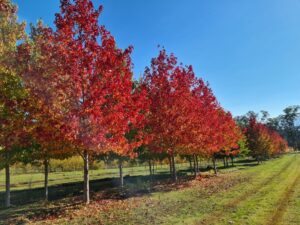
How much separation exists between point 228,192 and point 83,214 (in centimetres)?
899

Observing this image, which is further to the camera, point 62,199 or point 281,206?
point 62,199

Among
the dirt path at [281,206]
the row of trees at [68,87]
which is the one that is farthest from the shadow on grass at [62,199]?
the dirt path at [281,206]

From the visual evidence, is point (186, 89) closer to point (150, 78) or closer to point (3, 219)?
point (150, 78)

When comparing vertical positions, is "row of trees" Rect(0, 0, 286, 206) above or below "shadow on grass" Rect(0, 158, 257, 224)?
above

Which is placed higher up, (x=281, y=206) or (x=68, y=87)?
(x=68, y=87)

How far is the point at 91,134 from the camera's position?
45.6ft

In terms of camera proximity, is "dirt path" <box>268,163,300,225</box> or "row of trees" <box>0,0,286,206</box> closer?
"dirt path" <box>268,163,300,225</box>

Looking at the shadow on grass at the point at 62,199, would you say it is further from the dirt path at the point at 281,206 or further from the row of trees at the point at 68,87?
the dirt path at the point at 281,206

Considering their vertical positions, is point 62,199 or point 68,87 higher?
point 68,87

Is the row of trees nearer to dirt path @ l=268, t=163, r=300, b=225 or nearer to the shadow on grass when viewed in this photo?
the shadow on grass

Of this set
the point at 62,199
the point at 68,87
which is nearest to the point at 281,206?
the point at 68,87

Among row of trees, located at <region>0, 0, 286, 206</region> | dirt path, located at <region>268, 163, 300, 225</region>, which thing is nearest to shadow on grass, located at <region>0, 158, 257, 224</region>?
row of trees, located at <region>0, 0, 286, 206</region>

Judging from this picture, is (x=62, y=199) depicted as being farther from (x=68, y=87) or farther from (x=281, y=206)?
(x=281, y=206)

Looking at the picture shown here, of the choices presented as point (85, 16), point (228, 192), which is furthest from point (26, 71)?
point (228, 192)
